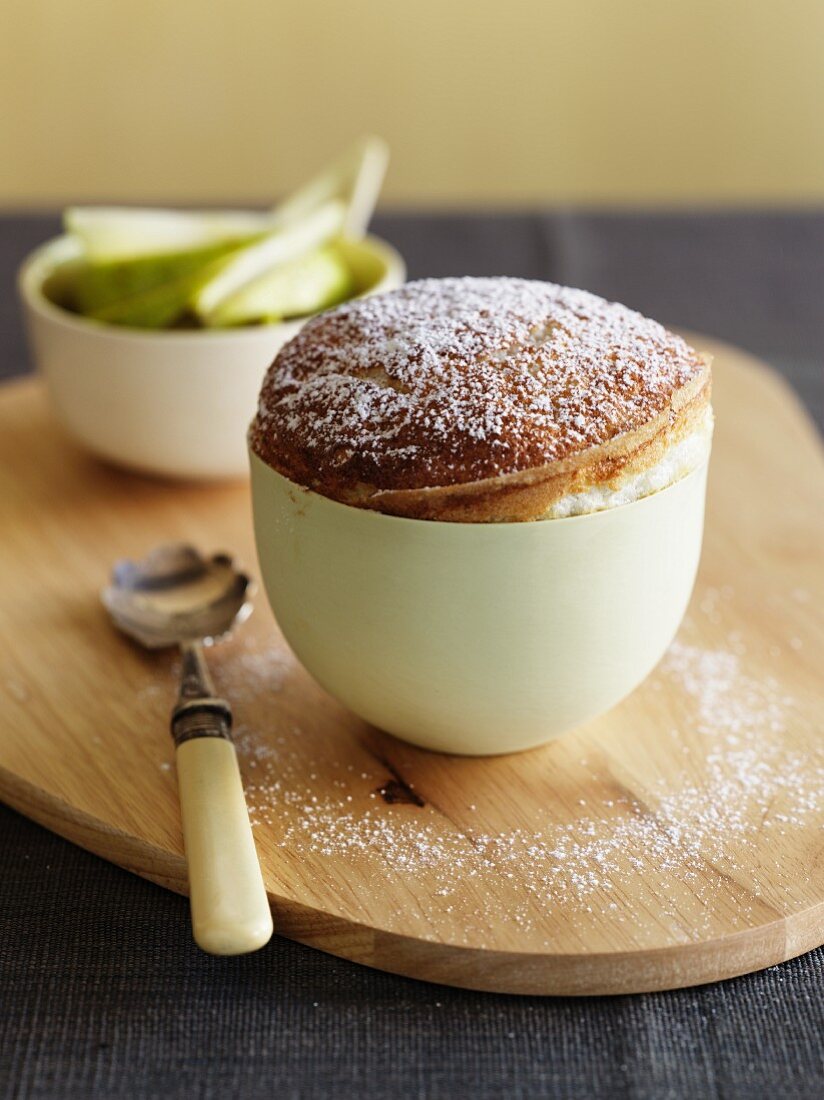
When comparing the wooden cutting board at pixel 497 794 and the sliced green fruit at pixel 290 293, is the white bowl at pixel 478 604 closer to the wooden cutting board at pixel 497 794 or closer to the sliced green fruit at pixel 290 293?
the wooden cutting board at pixel 497 794

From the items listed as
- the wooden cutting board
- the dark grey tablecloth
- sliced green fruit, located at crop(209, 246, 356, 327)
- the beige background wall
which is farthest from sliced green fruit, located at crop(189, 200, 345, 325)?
the beige background wall

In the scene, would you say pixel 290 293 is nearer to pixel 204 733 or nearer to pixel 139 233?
pixel 139 233

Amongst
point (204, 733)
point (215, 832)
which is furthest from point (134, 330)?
point (215, 832)

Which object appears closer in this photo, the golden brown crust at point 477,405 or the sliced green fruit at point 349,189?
the golden brown crust at point 477,405

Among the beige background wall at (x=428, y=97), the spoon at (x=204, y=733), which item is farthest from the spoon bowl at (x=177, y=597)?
the beige background wall at (x=428, y=97)

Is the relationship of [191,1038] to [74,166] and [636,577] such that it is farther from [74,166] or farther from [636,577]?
[74,166]

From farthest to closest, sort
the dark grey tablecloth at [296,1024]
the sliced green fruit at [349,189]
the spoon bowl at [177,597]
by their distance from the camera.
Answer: the sliced green fruit at [349,189], the spoon bowl at [177,597], the dark grey tablecloth at [296,1024]

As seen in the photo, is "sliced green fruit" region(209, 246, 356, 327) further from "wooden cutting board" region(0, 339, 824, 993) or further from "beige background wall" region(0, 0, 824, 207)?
"beige background wall" region(0, 0, 824, 207)
